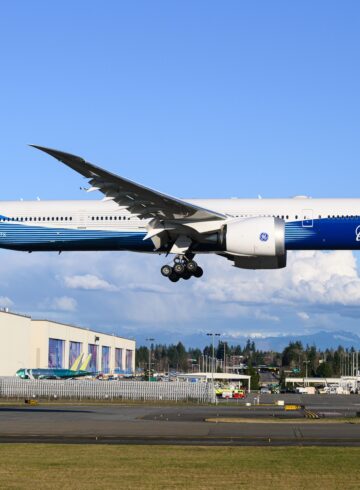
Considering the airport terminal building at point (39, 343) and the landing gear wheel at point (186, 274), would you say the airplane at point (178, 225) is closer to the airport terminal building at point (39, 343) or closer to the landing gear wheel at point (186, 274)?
the landing gear wheel at point (186, 274)

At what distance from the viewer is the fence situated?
85.2m

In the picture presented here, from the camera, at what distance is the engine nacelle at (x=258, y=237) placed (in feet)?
141

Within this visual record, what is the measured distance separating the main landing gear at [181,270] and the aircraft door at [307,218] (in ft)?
22.2

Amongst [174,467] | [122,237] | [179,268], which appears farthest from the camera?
[179,268]

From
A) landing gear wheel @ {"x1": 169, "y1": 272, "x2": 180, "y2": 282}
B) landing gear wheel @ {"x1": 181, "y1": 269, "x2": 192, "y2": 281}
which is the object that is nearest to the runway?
landing gear wheel @ {"x1": 169, "y1": 272, "x2": 180, "y2": 282}

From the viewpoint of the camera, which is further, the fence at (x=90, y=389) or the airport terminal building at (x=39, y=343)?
the airport terminal building at (x=39, y=343)

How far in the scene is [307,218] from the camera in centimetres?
4403

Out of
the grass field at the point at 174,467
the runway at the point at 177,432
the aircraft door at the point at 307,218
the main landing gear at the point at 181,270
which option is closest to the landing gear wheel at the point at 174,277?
the main landing gear at the point at 181,270

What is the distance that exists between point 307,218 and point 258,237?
9.93ft

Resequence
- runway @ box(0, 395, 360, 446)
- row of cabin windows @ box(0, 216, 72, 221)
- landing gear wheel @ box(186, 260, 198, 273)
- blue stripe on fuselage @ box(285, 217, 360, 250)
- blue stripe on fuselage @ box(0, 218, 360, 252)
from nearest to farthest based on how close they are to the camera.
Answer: runway @ box(0, 395, 360, 446)
blue stripe on fuselage @ box(285, 217, 360, 250)
blue stripe on fuselage @ box(0, 218, 360, 252)
landing gear wheel @ box(186, 260, 198, 273)
row of cabin windows @ box(0, 216, 72, 221)

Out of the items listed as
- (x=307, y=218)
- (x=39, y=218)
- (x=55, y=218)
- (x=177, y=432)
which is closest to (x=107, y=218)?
(x=55, y=218)

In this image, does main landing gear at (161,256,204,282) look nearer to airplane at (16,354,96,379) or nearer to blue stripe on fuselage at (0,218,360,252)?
blue stripe on fuselage at (0,218,360,252)

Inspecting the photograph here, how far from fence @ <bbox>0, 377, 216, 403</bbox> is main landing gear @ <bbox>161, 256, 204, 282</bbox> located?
123ft

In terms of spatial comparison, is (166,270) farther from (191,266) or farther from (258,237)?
(258,237)
